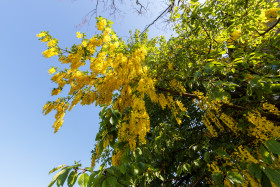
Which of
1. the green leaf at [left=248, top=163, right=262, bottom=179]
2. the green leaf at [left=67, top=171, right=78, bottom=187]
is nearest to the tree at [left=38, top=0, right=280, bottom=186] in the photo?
the green leaf at [left=248, top=163, right=262, bottom=179]

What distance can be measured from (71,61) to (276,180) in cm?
354

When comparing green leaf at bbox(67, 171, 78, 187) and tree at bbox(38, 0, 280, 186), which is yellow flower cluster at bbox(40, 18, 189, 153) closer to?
tree at bbox(38, 0, 280, 186)

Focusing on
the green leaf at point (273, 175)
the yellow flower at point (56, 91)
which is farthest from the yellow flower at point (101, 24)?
the green leaf at point (273, 175)

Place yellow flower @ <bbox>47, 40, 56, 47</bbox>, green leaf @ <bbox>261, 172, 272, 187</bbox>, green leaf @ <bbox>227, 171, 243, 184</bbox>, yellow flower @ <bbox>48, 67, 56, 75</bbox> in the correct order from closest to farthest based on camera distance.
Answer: green leaf @ <bbox>261, 172, 272, 187</bbox> → green leaf @ <bbox>227, 171, 243, 184</bbox> → yellow flower @ <bbox>47, 40, 56, 47</bbox> → yellow flower @ <bbox>48, 67, 56, 75</bbox>

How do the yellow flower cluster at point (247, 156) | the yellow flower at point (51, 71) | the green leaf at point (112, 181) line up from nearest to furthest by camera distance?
the green leaf at point (112, 181) < the yellow flower cluster at point (247, 156) < the yellow flower at point (51, 71)

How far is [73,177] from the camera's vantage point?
1.42 metres

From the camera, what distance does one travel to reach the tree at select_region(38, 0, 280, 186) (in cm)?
213

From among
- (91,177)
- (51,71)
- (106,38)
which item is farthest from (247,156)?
(51,71)

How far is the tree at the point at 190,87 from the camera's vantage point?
6.98ft

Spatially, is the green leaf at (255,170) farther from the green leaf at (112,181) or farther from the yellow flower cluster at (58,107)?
the yellow flower cluster at (58,107)

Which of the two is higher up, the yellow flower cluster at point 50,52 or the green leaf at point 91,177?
the yellow flower cluster at point 50,52

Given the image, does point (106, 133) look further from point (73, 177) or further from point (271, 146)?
point (271, 146)

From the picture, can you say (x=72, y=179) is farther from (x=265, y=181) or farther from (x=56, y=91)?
(x=56, y=91)

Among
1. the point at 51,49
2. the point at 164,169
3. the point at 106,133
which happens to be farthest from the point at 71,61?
the point at 164,169
